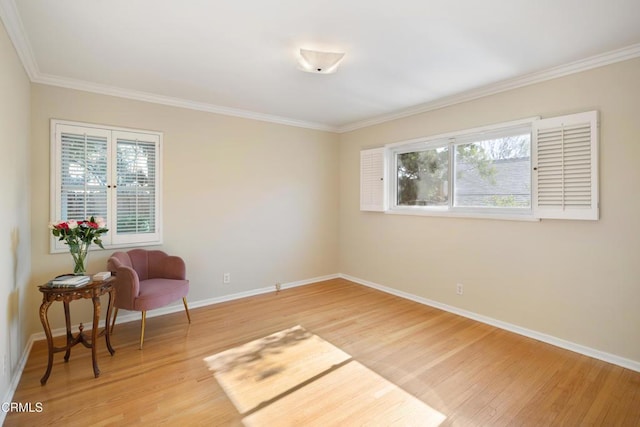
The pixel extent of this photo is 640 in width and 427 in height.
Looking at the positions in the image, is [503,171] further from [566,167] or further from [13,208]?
[13,208]

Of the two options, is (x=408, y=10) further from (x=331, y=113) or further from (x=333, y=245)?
(x=333, y=245)

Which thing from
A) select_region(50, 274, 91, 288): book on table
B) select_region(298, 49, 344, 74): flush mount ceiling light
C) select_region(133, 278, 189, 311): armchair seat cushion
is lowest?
select_region(133, 278, 189, 311): armchair seat cushion

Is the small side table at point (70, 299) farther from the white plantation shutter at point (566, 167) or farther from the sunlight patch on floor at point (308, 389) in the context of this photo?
the white plantation shutter at point (566, 167)

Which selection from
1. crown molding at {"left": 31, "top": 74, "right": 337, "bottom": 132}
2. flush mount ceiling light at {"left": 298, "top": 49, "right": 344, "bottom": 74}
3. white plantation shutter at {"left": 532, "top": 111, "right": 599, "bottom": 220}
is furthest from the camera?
crown molding at {"left": 31, "top": 74, "right": 337, "bottom": 132}

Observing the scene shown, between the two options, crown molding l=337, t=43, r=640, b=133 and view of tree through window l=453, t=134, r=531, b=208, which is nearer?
crown molding l=337, t=43, r=640, b=133

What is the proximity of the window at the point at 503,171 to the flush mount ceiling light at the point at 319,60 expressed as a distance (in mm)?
1885

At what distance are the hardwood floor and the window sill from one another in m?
1.17

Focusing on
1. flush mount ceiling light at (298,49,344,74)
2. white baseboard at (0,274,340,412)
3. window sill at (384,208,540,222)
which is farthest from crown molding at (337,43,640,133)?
white baseboard at (0,274,340,412)

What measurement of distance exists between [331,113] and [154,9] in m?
2.64

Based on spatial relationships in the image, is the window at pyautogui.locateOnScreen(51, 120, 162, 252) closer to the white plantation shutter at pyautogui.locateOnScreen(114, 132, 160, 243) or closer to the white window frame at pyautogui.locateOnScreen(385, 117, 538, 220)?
the white plantation shutter at pyautogui.locateOnScreen(114, 132, 160, 243)

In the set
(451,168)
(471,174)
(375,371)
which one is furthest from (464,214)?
(375,371)

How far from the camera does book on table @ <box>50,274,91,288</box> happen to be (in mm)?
2302

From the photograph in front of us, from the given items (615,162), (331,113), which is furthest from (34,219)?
(615,162)

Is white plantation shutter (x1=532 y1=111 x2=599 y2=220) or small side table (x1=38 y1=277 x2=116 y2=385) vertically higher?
white plantation shutter (x1=532 y1=111 x2=599 y2=220)
